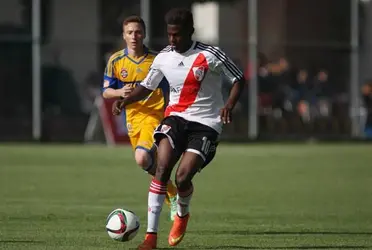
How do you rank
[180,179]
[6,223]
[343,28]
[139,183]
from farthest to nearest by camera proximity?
[343,28] < [139,183] < [6,223] < [180,179]

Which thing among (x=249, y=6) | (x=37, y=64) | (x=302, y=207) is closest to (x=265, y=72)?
(x=249, y=6)

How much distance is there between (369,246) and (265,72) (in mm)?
20007

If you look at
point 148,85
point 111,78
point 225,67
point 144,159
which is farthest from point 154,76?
point 111,78

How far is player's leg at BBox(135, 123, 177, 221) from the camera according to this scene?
38.0 feet

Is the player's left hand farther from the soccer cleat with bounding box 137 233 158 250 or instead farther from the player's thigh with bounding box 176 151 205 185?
the soccer cleat with bounding box 137 233 158 250

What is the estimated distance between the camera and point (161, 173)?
30.6 ft

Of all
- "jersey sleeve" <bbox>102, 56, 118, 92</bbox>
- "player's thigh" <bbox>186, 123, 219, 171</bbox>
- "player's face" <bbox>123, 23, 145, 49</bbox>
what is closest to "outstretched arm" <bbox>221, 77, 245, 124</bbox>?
"player's thigh" <bbox>186, 123, 219, 171</bbox>

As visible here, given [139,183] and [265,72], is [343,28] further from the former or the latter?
[139,183]

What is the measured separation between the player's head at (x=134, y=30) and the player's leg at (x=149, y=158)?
0.97 metres

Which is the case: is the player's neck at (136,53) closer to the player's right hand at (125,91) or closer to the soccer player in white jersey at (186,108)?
the player's right hand at (125,91)

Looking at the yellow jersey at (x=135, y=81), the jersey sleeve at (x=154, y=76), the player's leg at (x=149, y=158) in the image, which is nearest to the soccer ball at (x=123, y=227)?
the jersey sleeve at (x=154, y=76)

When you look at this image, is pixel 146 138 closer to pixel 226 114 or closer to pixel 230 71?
pixel 230 71

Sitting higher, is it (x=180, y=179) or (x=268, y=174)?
(x=180, y=179)

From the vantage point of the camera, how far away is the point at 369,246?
31.4 feet
